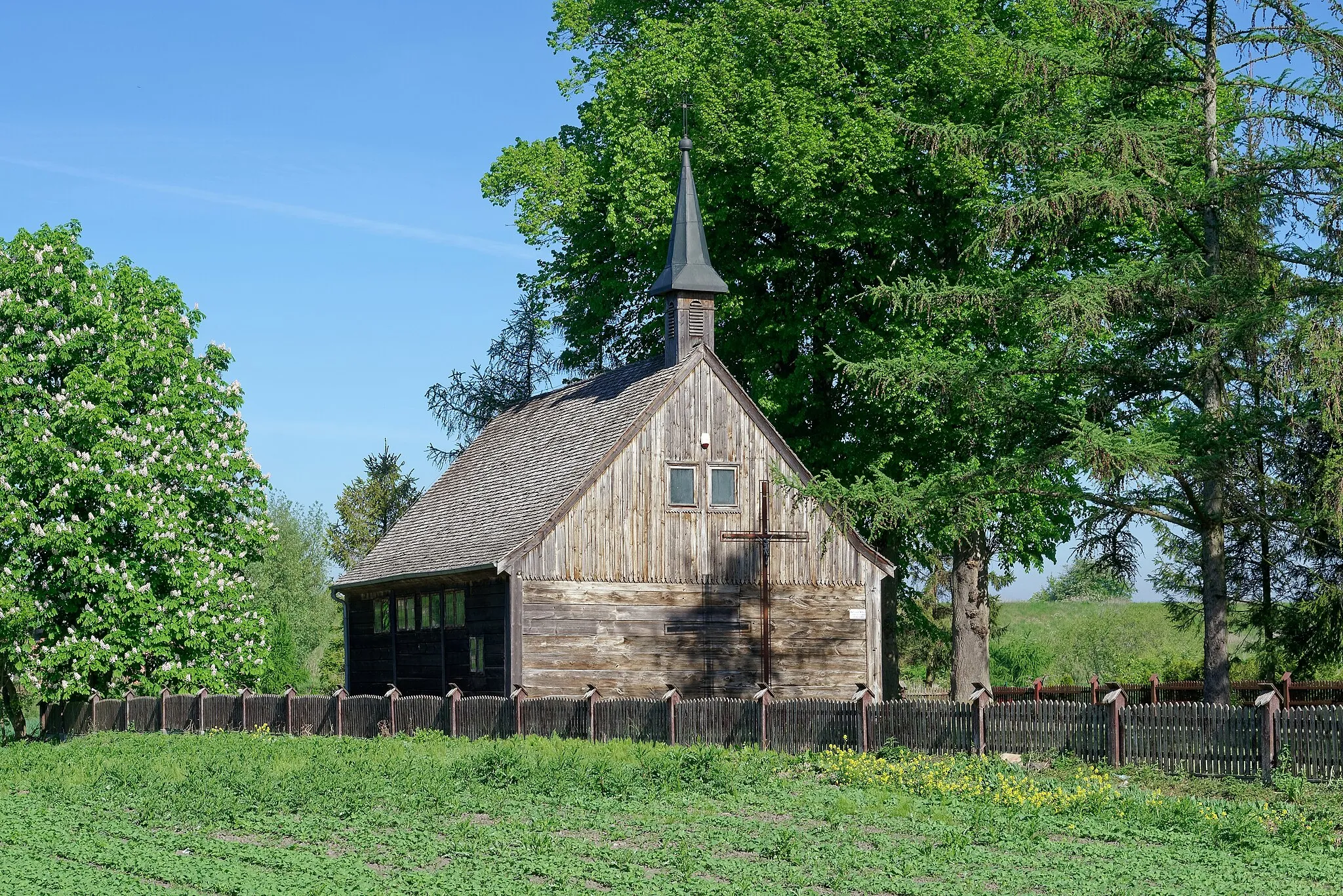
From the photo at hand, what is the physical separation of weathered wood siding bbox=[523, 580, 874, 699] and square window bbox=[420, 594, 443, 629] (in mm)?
4573

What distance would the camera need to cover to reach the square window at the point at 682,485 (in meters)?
30.8

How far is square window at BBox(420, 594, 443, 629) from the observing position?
33.0m

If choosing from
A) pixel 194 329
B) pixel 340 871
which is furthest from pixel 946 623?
pixel 340 871

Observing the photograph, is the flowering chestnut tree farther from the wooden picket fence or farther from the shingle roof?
the shingle roof

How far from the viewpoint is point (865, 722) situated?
21.9 m

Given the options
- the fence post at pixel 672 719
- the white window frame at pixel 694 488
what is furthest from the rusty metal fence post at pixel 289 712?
the fence post at pixel 672 719

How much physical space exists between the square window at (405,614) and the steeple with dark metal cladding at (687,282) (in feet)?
28.0

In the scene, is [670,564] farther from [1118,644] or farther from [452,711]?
[1118,644]

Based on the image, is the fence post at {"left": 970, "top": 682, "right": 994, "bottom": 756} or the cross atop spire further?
the cross atop spire

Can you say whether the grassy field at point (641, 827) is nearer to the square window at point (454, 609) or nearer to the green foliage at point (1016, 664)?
the square window at point (454, 609)

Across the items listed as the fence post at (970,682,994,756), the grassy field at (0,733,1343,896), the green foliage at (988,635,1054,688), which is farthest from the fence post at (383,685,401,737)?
the green foliage at (988,635,1054,688)

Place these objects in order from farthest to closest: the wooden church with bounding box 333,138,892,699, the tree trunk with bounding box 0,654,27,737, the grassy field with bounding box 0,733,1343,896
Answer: the tree trunk with bounding box 0,654,27,737 < the wooden church with bounding box 333,138,892,699 < the grassy field with bounding box 0,733,1343,896

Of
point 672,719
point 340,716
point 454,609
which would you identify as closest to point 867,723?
point 672,719

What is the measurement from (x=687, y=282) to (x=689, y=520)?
529 centimetres
